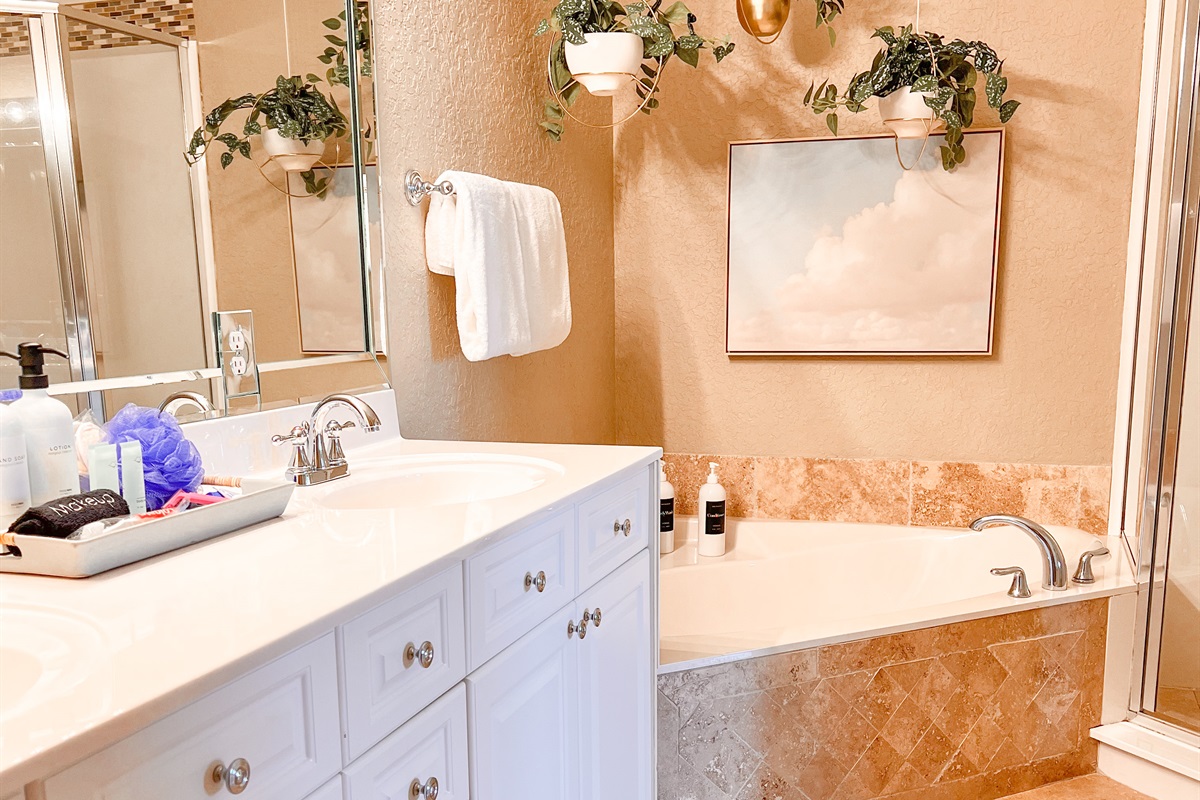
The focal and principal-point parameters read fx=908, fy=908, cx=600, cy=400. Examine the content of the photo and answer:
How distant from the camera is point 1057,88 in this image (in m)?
2.57

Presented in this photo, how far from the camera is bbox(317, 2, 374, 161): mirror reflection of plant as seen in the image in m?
1.68

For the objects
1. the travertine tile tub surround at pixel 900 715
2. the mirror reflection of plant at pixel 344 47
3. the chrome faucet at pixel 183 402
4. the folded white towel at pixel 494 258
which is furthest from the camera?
the travertine tile tub surround at pixel 900 715

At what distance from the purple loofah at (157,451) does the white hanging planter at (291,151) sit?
57 centimetres

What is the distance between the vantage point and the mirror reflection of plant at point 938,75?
2357 mm

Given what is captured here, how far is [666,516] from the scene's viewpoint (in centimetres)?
274

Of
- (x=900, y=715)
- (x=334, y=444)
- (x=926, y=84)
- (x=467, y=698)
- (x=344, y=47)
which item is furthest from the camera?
(x=926, y=84)

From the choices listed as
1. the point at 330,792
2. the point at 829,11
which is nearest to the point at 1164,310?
the point at 829,11

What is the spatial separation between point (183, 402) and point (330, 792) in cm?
74

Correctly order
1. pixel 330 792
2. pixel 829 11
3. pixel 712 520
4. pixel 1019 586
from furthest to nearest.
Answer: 1. pixel 712 520
2. pixel 829 11
3. pixel 1019 586
4. pixel 330 792

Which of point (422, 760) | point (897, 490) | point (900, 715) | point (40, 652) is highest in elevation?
point (40, 652)

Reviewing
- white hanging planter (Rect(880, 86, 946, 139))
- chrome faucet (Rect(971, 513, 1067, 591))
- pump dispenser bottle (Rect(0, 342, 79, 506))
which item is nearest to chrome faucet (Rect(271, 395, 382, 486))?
pump dispenser bottle (Rect(0, 342, 79, 506))

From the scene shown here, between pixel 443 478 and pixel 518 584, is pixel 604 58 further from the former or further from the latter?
pixel 518 584

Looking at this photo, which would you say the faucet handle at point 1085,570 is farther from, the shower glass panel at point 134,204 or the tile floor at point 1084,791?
the shower glass panel at point 134,204

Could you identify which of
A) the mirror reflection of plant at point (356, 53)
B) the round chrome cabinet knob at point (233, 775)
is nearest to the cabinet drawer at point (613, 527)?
the round chrome cabinet knob at point (233, 775)
